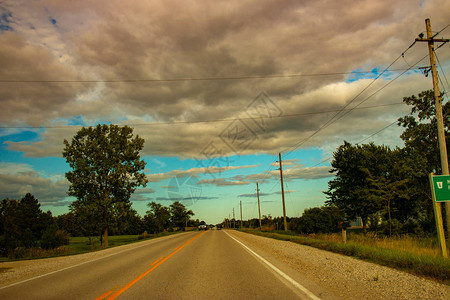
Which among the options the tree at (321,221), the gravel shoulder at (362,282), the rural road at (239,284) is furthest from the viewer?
the tree at (321,221)

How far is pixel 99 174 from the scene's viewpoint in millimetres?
36625

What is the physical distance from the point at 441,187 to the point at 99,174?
35.1 meters

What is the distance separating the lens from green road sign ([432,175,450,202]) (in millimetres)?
10336

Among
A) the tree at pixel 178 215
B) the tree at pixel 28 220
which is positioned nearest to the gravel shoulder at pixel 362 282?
the tree at pixel 28 220

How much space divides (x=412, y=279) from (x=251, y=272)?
4.26 metres

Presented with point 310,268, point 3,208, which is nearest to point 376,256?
point 310,268

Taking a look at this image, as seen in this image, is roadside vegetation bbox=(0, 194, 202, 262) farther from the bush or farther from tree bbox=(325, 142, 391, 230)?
tree bbox=(325, 142, 391, 230)

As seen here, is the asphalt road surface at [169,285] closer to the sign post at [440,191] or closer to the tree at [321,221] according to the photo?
the sign post at [440,191]

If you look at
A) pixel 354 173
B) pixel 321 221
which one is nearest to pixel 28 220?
pixel 321 221

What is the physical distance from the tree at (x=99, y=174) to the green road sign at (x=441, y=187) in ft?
109

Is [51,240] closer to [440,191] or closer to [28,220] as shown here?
[440,191]

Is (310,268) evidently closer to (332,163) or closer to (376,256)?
(376,256)

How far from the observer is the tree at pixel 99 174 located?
3575 cm

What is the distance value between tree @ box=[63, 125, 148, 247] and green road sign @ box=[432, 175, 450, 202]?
33.1 meters
